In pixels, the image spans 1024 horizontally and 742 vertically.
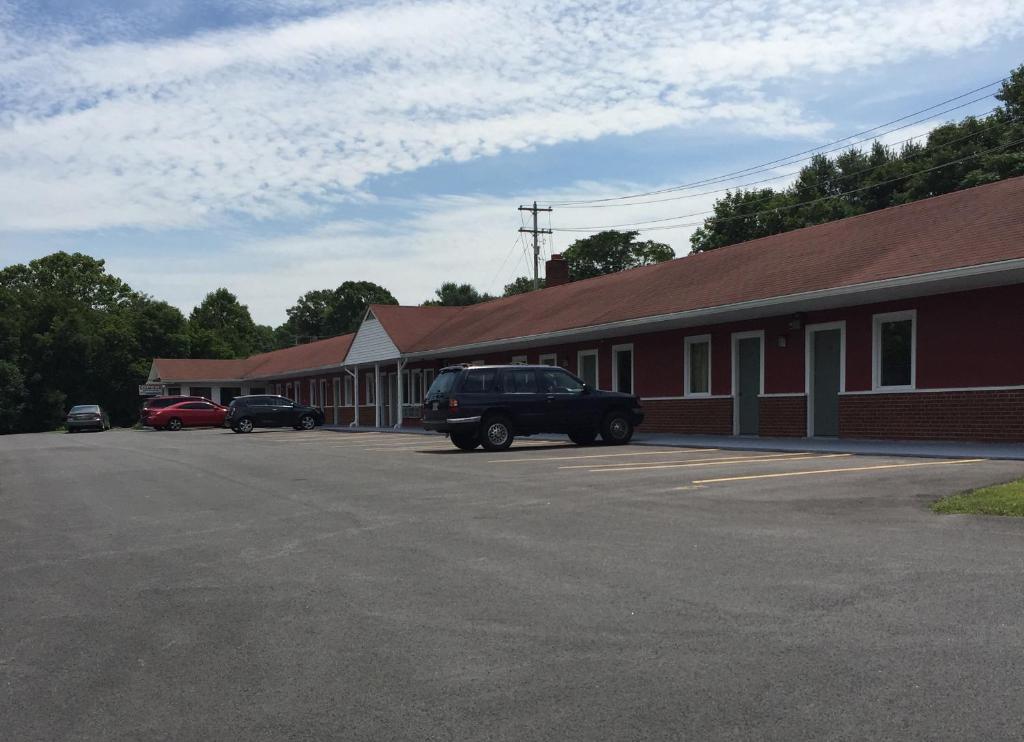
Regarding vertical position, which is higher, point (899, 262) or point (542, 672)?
point (899, 262)

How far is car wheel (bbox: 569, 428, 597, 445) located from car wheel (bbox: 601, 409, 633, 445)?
0.28 meters

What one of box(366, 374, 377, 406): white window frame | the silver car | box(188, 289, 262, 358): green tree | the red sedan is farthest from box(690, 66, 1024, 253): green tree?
box(188, 289, 262, 358): green tree

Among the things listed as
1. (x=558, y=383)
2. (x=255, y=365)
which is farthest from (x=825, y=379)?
(x=255, y=365)

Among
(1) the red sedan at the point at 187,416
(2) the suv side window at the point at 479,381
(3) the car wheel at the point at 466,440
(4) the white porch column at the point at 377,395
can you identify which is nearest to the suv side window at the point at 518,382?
(2) the suv side window at the point at 479,381

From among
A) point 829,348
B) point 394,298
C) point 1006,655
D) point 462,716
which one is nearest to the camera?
point 462,716

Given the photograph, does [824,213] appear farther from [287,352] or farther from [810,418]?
[287,352]

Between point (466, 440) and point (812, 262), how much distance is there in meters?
9.02

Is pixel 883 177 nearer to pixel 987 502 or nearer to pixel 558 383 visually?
pixel 558 383

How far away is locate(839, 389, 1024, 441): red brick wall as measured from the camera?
16641mm

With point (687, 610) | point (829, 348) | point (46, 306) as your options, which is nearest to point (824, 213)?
point (829, 348)

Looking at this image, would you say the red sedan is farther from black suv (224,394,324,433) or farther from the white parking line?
the white parking line

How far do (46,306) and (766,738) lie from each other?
262 ft

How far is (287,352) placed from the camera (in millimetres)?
66875

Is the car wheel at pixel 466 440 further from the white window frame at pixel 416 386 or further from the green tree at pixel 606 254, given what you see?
the green tree at pixel 606 254
